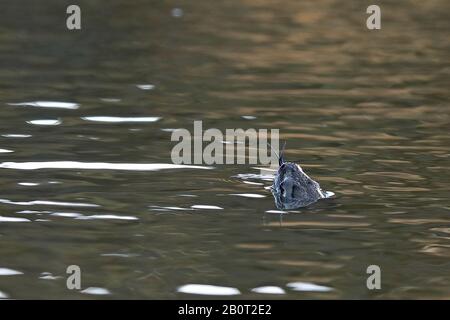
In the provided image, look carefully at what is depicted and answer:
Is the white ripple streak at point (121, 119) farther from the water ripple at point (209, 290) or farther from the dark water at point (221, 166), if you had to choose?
the water ripple at point (209, 290)

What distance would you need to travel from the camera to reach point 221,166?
13.4 m

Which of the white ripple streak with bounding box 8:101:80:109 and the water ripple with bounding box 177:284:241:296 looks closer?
the water ripple with bounding box 177:284:241:296

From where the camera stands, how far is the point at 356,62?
71.8ft

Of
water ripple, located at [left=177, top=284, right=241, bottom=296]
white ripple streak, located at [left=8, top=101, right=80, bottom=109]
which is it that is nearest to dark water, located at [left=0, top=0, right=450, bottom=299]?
water ripple, located at [left=177, top=284, right=241, bottom=296]

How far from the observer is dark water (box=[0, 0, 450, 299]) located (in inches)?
375

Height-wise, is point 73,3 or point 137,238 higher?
point 73,3

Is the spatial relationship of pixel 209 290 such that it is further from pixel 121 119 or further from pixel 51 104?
pixel 51 104

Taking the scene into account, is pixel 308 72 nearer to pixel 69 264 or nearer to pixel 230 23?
pixel 230 23

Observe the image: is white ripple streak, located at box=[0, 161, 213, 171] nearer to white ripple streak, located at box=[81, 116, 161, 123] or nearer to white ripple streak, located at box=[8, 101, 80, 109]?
white ripple streak, located at box=[81, 116, 161, 123]

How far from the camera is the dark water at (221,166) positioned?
31.2 ft

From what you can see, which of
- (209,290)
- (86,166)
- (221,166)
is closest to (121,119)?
(221,166)
